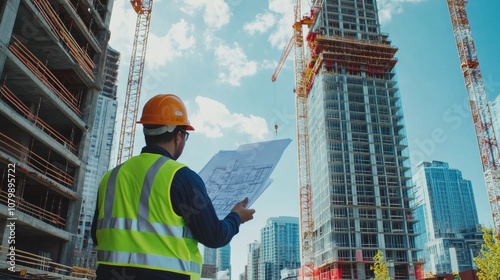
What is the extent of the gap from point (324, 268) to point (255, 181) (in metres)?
65.3

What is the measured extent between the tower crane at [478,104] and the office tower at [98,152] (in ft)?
221

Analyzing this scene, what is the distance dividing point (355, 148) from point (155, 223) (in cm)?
6558

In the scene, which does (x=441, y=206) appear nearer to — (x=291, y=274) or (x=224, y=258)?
(x=291, y=274)

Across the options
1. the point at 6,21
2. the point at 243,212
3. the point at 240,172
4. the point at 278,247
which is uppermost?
the point at 278,247

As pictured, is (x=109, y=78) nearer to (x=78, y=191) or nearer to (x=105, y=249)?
(x=78, y=191)

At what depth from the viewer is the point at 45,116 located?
66.8 feet

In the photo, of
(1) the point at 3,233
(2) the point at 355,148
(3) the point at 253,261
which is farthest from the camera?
(3) the point at 253,261

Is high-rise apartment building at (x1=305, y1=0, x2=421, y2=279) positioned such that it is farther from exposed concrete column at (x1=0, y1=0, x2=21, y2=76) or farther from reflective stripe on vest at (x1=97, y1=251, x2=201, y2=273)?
reflective stripe on vest at (x1=97, y1=251, x2=201, y2=273)

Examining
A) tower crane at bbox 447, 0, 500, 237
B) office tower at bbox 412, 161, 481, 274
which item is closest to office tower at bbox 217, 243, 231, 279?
office tower at bbox 412, 161, 481, 274

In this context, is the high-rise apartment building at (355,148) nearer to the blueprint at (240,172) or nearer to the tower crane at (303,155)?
the tower crane at (303,155)

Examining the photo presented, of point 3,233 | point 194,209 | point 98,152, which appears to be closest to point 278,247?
point 98,152

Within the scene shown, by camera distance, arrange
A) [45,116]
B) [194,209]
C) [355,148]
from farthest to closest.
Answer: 1. [355,148]
2. [45,116]
3. [194,209]

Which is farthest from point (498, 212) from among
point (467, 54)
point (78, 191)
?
point (78, 191)

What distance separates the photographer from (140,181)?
2135 millimetres
